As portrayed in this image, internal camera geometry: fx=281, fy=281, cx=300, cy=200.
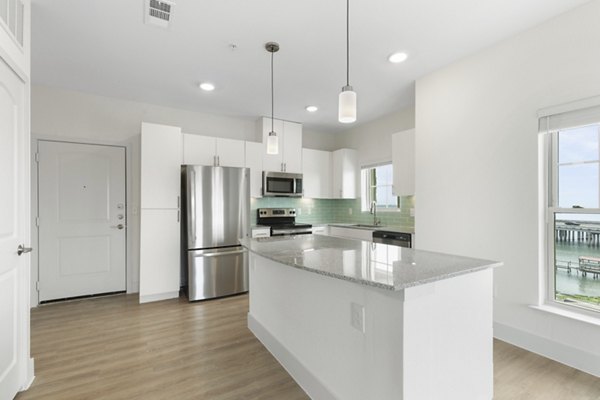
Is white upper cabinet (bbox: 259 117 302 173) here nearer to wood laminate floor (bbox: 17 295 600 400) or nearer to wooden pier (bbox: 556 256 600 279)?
wood laminate floor (bbox: 17 295 600 400)

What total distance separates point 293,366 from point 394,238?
86.5 inches

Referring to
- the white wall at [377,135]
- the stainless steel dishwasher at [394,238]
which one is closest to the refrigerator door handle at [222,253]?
the stainless steel dishwasher at [394,238]

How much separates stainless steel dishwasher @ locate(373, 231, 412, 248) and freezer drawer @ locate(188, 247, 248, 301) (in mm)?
1877

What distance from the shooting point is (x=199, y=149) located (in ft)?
13.1

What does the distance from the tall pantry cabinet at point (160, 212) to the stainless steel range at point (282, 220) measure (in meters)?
1.46

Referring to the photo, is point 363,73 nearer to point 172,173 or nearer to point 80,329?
point 172,173

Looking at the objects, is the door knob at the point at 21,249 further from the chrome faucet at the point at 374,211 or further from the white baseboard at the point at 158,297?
the chrome faucet at the point at 374,211

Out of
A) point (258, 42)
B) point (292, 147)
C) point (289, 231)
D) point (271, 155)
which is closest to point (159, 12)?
point (258, 42)

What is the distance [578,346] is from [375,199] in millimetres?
3167

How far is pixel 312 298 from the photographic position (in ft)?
5.97

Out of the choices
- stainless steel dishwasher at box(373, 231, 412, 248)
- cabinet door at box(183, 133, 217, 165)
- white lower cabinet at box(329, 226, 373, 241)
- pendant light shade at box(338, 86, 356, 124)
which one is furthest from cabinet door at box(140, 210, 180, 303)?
pendant light shade at box(338, 86, 356, 124)

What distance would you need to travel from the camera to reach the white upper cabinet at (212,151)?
392 centimetres

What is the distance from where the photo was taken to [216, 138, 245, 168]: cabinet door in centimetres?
415

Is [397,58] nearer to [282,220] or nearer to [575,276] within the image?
[575,276]
